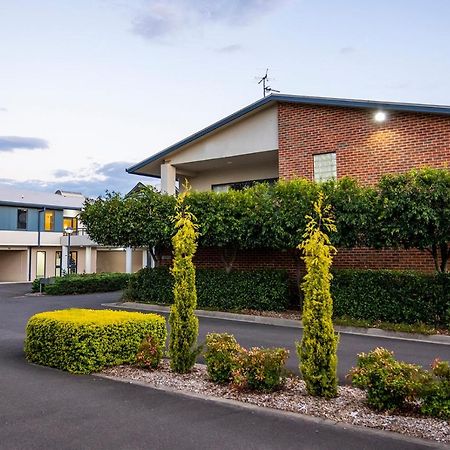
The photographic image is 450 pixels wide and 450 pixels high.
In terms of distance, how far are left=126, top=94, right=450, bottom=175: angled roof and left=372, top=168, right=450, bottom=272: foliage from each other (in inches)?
138

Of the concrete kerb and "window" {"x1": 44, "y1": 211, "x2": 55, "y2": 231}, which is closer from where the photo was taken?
the concrete kerb

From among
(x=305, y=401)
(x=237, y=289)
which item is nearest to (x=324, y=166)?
(x=237, y=289)

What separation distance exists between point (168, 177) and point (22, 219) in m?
20.1

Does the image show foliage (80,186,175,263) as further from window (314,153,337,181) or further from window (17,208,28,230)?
window (17,208,28,230)

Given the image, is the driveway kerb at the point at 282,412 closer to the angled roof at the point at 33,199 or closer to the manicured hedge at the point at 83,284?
the manicured hedge at the point at 83,284

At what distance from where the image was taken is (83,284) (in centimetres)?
2502

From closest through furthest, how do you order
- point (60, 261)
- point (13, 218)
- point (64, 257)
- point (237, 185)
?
point (237, 185) → point (13, 218) → point (64, 257) → point (60, 261)

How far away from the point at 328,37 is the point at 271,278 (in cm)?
Result: 738

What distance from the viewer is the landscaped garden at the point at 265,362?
17.7 feet

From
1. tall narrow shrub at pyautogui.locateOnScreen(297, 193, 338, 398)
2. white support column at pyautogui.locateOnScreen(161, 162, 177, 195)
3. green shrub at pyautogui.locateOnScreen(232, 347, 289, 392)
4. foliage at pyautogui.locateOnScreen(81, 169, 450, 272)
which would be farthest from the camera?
white support column at pyautogui.locateOnScreen(161, 162, 177, 195)

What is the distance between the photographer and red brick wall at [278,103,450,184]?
1456 cm

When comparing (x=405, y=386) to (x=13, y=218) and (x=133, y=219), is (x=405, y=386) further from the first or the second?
(x=13, y=218)

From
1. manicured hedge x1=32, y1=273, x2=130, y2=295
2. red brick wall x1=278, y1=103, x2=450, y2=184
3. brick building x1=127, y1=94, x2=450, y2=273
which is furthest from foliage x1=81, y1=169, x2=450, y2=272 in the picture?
manicured hedge x1=32, y1=273, x2=130, y2=295

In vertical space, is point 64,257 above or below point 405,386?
above
